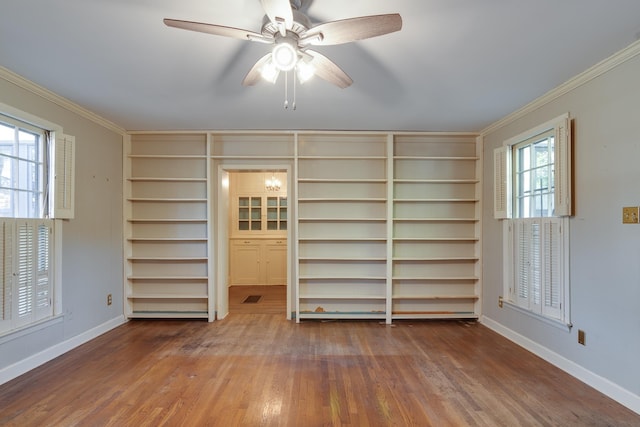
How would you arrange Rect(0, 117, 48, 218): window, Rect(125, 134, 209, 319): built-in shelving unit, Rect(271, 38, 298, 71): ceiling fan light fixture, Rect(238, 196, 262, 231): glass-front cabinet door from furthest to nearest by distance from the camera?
Rect(238, 196, 262, 231): glass-front cabinet door → Rect(125, 134, 209, 319): built-in shelving unit → Rect(0, 117, 48, 218): window → Rect(271, 38, 298, 71): ceiling fan light fixture

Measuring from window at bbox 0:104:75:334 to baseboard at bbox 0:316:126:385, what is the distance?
296 mm

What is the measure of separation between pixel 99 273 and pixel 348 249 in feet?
9.32

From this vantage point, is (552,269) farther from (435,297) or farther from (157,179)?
(157,179)

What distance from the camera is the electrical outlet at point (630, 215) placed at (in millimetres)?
2059

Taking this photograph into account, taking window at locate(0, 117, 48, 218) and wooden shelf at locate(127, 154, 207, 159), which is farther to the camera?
wooden shelf at locate(127, 154, 207, 159)

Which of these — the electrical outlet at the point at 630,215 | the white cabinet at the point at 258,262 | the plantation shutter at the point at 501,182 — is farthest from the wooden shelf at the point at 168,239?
the electrical outlet at the point at 630,215

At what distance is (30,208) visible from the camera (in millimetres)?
2738

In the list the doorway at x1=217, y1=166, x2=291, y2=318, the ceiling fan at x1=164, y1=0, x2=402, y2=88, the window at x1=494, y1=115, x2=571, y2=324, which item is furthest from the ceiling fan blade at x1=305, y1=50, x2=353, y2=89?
the doorway at x1=217, y1=166, x2=291, y2=318

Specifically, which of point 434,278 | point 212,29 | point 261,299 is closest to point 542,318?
point 434,278

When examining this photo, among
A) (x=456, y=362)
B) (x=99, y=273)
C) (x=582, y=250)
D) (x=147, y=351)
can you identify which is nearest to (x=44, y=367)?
(x=147, y=351)

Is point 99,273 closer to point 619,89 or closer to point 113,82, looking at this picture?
point 113,82

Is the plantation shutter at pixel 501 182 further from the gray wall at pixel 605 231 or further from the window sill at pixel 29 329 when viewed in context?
the window sill at pixel 29 329

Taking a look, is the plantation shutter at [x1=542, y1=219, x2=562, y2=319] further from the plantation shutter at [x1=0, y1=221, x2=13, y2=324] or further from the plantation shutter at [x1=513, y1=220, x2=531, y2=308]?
the plantation shutter at [x1=0, y1=221, x2=13, y2=324]

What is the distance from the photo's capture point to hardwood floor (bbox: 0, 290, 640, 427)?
6.50ft
